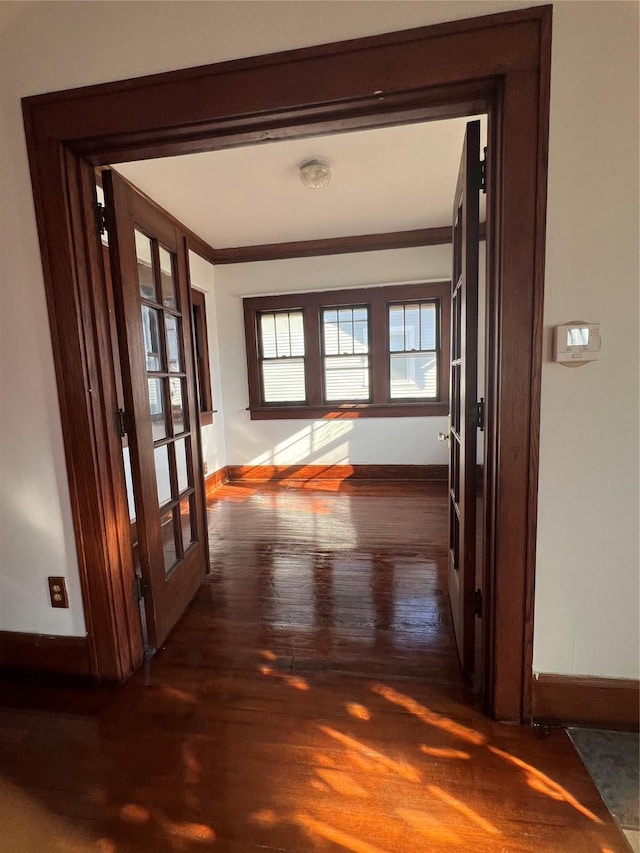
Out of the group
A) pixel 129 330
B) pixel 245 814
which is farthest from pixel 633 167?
pixel 245 814

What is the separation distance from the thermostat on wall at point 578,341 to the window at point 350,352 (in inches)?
122

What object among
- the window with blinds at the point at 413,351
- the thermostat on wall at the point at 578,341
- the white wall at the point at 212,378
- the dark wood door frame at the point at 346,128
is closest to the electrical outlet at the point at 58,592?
the dark wood door frame at the point at 346,128

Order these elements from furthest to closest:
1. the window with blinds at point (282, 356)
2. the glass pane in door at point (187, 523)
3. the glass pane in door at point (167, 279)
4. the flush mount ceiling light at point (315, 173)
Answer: the window with blinds at point (282, 356) → the flush mount ceiling light at point (315, 173) → the glass pane in door at point (187, 523) → the glass pane in door at point (167, 279)

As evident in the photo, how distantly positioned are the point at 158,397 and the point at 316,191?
6.84 ft

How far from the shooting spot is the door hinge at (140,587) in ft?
5.57

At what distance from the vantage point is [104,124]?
4.33ft

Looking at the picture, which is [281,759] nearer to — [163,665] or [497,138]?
[163,665]

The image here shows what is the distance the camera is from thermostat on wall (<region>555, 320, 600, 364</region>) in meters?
1.17

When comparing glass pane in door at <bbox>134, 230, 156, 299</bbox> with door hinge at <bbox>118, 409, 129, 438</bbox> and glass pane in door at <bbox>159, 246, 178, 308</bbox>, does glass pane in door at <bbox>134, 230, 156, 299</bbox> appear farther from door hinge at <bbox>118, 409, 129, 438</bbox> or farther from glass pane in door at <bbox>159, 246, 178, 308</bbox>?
door hinge at <bbox>118, 409, 129, 438</bbox>

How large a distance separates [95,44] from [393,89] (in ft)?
3.29

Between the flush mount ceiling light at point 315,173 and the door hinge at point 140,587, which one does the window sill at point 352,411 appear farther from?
the door hinge at point 140,587

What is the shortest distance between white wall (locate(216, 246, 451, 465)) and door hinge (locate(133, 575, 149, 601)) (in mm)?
3006

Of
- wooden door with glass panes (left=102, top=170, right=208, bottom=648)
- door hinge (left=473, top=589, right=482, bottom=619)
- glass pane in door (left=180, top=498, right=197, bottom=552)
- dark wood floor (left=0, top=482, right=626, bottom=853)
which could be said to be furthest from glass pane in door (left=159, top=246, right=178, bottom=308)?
door hinge (left=473, top=589, right=482, bottom=619)

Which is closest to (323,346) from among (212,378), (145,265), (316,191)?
(212,378)
